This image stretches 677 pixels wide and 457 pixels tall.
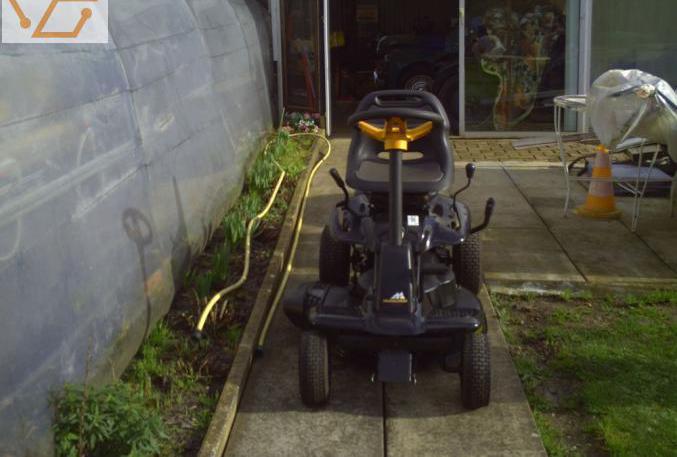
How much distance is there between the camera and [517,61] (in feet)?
38.1

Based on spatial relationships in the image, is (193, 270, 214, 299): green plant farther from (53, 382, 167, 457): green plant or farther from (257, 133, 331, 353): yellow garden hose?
(53, 382, 167, 457): green plant

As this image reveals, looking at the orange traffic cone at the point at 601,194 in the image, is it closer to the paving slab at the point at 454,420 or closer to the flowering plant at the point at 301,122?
the paving slab at the point at 454,420

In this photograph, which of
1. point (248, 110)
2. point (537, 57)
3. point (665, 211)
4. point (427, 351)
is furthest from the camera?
point (537, 57)

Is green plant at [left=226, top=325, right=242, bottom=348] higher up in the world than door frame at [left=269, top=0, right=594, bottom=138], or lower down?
lower down

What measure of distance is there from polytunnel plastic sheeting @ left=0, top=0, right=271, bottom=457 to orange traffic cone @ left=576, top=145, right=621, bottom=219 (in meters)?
3.21

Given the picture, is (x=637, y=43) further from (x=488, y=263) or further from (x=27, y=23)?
(x=27, y=23)

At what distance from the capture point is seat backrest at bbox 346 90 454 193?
5.06m

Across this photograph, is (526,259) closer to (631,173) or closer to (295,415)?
(631,173)

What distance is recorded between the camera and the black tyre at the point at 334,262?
18.8ft

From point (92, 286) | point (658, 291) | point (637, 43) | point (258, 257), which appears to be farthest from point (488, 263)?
point (637, 43)

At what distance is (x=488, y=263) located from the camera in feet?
22.2

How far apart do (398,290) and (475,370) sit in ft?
1.82

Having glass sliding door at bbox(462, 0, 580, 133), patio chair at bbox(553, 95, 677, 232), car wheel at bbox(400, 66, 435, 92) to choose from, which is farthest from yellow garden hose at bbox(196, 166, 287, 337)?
car wheel at bbox(400, 66, 435, 92)

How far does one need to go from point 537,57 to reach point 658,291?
6067 millimetres
